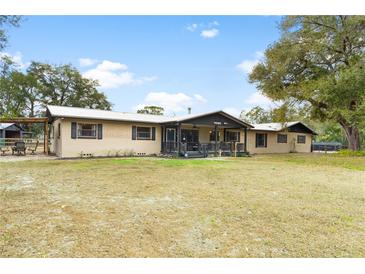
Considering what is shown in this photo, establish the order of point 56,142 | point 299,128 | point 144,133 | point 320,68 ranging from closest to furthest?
point 56,142, point 144,133, point 320,68, point 299,128

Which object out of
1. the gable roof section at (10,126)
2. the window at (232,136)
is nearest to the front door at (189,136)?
the window at (232,136)

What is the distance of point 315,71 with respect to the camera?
19.9 meters

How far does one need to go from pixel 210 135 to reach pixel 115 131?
792cm

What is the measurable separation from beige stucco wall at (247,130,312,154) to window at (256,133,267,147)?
0.37 meters

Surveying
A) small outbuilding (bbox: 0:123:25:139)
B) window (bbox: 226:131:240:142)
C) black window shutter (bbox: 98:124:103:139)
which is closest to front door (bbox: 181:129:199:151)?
window (bbox: 226:131:240:142)

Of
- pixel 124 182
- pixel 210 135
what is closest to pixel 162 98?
pixel 210 135

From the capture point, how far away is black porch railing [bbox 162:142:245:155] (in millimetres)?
16392

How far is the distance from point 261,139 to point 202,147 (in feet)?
28.0

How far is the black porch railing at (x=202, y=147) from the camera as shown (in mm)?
16392

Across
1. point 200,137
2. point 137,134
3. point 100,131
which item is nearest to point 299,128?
point 200,137

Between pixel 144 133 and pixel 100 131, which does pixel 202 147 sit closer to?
pixel 144 133

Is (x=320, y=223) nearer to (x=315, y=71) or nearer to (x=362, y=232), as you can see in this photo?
(x=362, y=232)

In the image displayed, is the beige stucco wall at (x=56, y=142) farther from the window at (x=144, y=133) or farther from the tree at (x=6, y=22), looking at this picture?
the tree at (x=6, y=22)

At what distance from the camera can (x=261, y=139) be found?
23219mm
